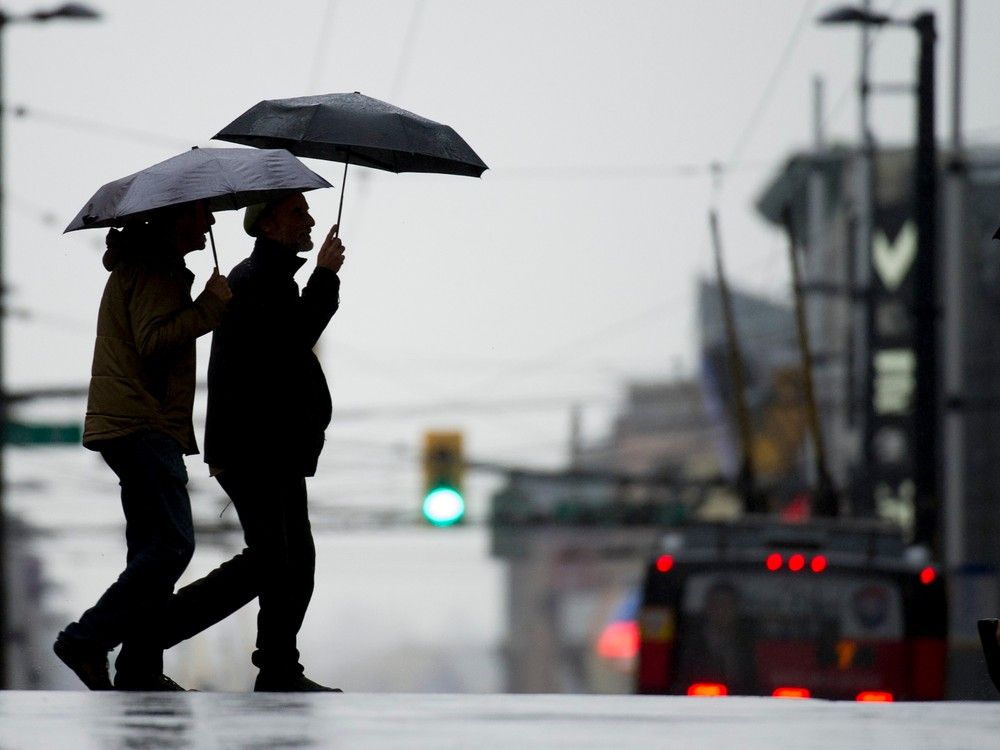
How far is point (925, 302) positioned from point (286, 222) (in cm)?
1343

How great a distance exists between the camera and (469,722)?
5422 mm

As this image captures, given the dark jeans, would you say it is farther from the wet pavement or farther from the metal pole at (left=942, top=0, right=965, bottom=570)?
the metal pole at (left=942, top=0, right=965, bottom=570)

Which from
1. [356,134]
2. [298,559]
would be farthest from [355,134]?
[298,559]

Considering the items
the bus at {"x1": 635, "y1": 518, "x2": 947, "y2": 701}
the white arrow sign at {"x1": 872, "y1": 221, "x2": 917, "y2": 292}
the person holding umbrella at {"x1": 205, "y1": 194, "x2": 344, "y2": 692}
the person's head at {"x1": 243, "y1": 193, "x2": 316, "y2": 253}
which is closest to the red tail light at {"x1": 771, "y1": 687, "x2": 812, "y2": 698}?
the bus at {"x1": 635, "y1": 518, "x2": 947, "y2": 701}

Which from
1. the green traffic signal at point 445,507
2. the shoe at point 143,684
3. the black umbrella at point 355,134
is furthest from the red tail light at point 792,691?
the green traffic signal at point 445,507

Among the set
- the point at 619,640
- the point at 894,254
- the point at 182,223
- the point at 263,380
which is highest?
the point at 894,254

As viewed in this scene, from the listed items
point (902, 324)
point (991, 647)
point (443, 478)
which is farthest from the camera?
point (902, 324)

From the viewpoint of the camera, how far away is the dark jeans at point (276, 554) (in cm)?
689

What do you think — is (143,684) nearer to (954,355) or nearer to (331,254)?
(331,254)

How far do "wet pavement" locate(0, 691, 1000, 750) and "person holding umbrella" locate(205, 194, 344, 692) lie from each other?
2.17 ft

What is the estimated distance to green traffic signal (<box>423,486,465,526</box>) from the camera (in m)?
20.7

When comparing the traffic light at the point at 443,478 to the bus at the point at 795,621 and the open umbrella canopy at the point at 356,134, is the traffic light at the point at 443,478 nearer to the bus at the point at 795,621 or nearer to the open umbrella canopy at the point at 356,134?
the bus at the point at 795,621

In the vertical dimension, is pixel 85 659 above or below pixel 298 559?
below

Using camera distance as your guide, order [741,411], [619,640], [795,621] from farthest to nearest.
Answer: [619,640] < [741,411] < [795,621]
